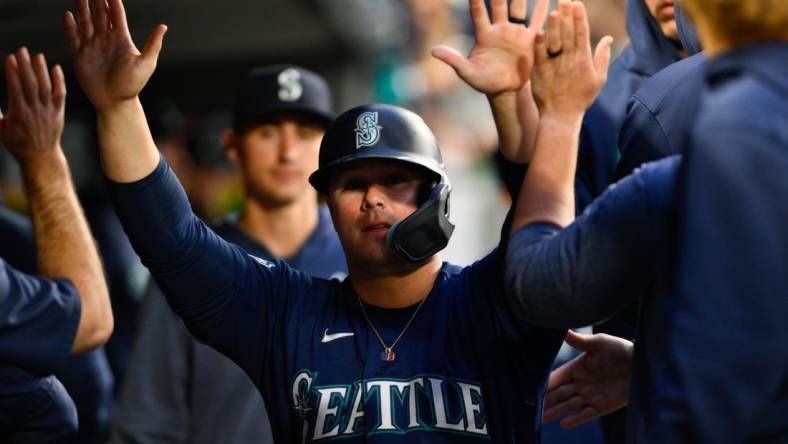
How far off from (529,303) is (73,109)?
8.18 metres

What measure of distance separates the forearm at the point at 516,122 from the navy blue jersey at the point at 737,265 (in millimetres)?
727

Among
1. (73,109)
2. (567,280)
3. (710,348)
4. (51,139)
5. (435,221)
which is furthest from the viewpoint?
(73,109)

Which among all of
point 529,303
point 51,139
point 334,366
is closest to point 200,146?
point 51,139

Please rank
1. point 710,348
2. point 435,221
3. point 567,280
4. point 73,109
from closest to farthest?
point 710,348, point 567,280, point 435,221, point 73,109

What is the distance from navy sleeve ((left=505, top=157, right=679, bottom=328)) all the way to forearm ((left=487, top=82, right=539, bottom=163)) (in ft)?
1.35

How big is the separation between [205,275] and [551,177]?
97 centimetres

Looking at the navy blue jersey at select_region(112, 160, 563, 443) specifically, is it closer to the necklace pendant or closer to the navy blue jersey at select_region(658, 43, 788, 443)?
the necklace pendant

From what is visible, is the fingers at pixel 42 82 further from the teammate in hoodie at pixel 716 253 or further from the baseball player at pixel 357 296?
the teammate in hoodie at pixel 716 253

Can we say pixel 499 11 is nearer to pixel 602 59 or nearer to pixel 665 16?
pixel 602 59

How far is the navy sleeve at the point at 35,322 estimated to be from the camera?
2889 mm

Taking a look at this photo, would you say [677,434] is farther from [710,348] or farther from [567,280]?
[567,280]

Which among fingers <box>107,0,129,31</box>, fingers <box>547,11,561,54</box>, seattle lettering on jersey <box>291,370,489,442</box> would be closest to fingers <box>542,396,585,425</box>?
seattle lettering on jersey <box>291,370,489,442</box>

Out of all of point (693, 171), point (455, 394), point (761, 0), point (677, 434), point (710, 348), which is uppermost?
point (761, 0)

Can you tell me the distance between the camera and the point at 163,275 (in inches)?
112
